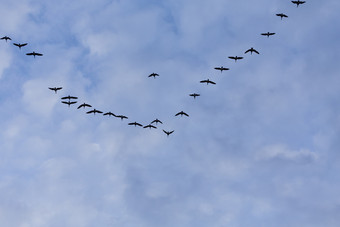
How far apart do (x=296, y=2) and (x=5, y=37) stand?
12371 cm

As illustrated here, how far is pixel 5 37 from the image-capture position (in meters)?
200

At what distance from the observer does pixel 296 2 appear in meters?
197

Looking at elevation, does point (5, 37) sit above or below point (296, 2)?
below
